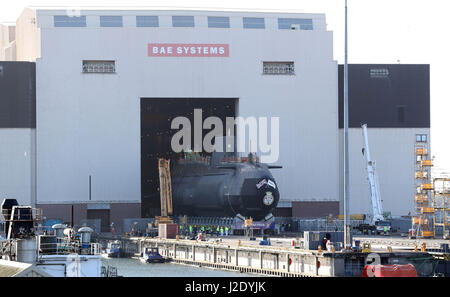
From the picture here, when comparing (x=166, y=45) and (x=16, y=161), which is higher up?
(x=166, y=45)

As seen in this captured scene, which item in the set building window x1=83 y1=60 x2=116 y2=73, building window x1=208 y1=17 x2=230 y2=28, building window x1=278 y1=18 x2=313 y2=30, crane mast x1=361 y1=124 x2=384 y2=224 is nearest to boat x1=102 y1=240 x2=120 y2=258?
building window x1=83 y1=60 x2=116 y2=73

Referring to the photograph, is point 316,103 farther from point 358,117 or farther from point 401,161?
point 401,161

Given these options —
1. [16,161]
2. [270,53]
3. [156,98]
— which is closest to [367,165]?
[270,53]

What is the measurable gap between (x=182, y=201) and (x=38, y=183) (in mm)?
13509

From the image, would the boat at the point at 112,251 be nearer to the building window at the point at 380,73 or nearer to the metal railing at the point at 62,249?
the metal railing at the point at 62,249

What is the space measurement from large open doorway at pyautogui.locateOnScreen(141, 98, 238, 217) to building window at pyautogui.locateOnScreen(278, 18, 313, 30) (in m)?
9.16

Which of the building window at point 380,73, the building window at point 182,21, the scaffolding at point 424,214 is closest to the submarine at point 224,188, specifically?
the scaffolding at point 424,214

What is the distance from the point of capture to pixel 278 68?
86.2 m

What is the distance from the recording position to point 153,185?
93750mm

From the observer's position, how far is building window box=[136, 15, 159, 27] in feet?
278

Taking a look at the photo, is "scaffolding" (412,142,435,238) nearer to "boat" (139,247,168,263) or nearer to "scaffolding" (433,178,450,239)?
"scaffolding" (433,178,450,239)

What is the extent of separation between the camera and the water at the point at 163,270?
53844mm
